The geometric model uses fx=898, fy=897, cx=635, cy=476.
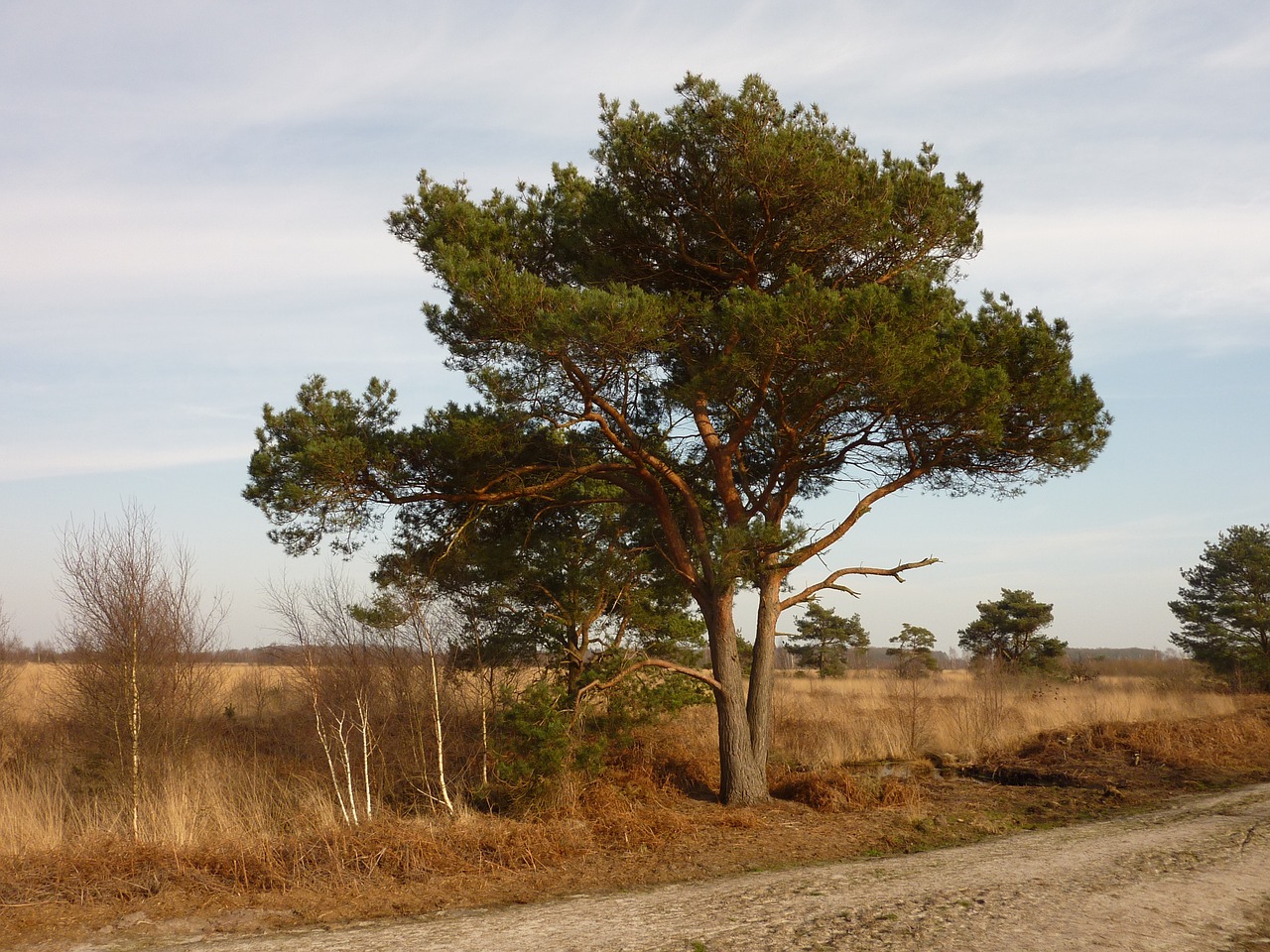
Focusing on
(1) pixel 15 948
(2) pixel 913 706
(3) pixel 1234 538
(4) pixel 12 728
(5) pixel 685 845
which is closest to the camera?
(1) pixel 15 948

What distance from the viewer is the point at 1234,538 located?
28.3 m

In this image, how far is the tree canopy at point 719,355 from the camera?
365 inches

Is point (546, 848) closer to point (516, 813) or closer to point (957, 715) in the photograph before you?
point (516, 813)

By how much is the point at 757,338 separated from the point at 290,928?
21.8 ft

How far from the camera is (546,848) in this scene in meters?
9.05

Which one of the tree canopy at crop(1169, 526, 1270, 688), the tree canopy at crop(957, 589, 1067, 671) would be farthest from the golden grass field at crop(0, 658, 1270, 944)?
the tree canopy at crop(957, 589, 1067, 671)

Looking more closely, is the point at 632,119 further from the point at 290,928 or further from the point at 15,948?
the point at 15,948

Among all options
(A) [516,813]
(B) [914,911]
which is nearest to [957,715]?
(A) [516,813]

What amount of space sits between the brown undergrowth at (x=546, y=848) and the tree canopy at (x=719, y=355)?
4.20 feet

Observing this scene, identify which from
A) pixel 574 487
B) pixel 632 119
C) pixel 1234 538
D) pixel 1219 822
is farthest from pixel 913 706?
pixel 1234 538

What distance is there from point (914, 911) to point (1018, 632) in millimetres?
31137

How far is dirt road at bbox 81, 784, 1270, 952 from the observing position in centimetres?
601

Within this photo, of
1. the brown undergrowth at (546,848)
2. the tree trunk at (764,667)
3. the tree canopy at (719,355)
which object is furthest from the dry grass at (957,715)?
the tree canopy at (719,355)

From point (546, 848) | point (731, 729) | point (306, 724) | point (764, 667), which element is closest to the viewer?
point (546, 848)
